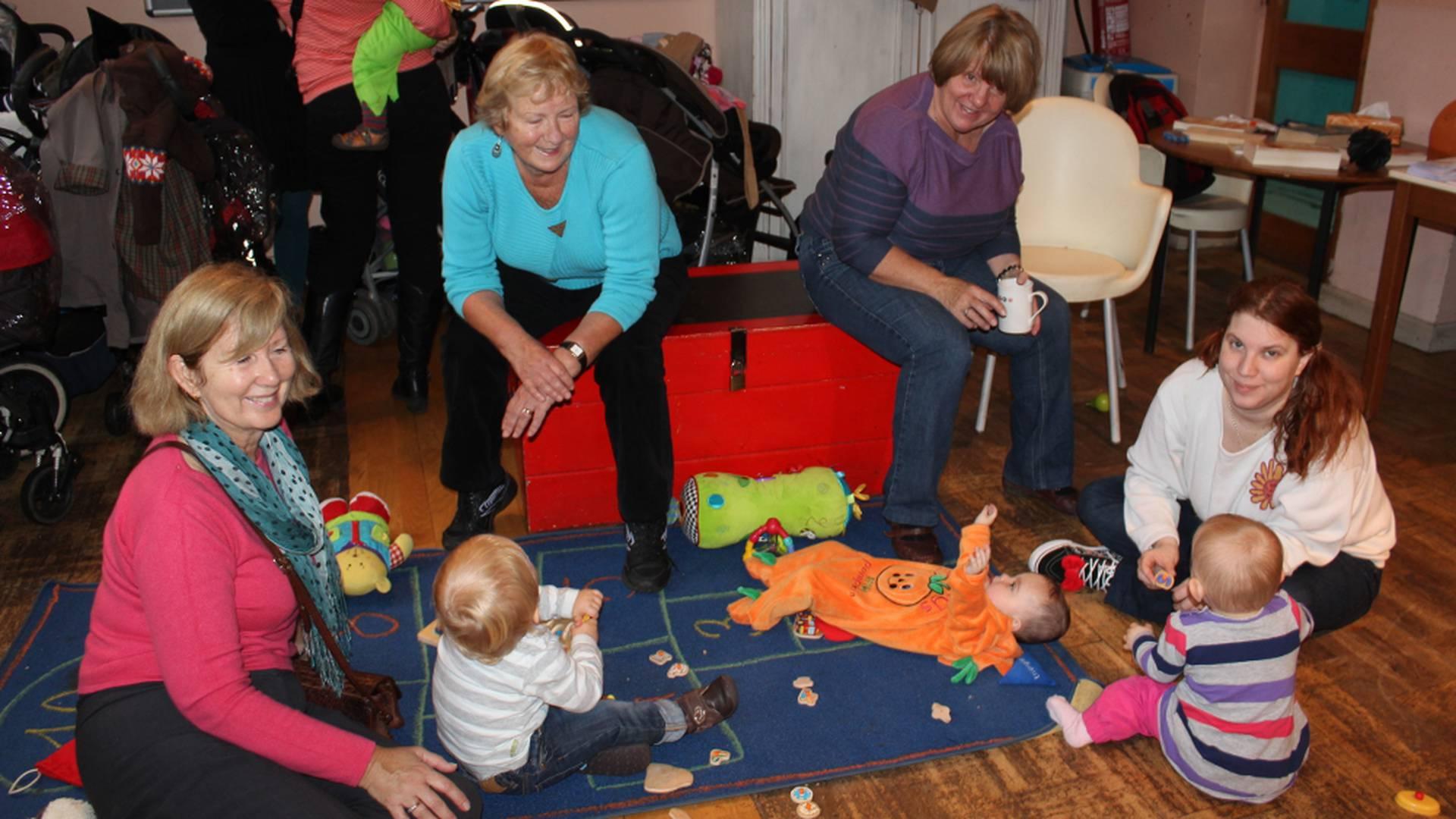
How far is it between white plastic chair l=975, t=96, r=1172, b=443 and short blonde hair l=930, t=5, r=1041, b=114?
75 centimetres

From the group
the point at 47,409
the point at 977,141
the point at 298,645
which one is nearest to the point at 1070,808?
the point at 298,645

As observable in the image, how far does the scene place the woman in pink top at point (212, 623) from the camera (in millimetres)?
1555

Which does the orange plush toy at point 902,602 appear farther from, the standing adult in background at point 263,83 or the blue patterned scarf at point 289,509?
Result: the standing adult in background at point 263,83

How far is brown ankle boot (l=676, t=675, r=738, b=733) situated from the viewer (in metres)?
2.14

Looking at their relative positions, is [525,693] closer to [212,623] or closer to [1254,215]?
[212,623]

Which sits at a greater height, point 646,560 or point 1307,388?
point 1307,388

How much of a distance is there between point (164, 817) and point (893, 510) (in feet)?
5.56

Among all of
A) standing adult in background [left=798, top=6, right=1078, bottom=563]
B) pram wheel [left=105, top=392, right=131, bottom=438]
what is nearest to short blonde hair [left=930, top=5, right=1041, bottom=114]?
standing adult in background [left=798, top=6, right=1078, bottom=563]

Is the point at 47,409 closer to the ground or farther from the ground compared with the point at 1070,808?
farther from the ground

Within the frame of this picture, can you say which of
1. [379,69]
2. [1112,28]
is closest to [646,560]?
[379,69]

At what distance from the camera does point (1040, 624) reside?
94.0 inches

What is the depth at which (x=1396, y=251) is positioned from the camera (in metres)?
3.37

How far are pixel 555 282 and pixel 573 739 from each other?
3.84ft

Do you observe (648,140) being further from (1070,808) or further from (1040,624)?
(1070,808)
